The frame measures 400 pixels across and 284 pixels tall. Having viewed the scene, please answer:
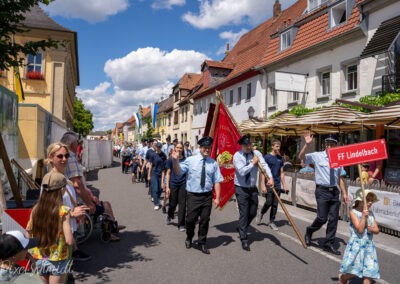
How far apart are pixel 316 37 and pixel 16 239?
18773 millimetres

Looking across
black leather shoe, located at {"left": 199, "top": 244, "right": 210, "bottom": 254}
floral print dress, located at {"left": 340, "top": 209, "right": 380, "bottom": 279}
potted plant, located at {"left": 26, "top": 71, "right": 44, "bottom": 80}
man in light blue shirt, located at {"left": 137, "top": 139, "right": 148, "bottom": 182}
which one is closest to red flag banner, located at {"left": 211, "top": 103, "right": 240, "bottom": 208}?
black leather shoe, located at {"left": 199, "top": 244, "right": 210, "bottom": 254}

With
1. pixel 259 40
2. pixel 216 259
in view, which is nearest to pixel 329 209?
pixel 216 259

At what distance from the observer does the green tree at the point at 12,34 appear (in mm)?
4387

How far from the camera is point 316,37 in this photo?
1839 cm

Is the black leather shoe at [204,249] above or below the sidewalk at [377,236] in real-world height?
above

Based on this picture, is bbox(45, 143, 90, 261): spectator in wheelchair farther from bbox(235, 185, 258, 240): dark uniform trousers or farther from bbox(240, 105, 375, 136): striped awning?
bbox(240, 105, 375, 136): striped awning

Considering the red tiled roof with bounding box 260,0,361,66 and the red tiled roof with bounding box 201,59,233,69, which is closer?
the red tiled roof with bounding box 260,0,361,66

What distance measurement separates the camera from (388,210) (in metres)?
7.61

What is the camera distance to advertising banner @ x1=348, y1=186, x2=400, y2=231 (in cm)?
741

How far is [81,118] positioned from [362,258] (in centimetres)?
6986

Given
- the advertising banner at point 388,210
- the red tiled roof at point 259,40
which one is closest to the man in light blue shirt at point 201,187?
the advertising banner at point 388,210

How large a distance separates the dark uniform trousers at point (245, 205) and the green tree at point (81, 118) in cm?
6238

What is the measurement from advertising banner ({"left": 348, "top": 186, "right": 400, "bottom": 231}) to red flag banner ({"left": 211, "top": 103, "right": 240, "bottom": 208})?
3.26 meters

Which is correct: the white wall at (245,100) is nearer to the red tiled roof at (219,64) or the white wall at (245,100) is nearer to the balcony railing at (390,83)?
the red tiled roof at (219,64)
